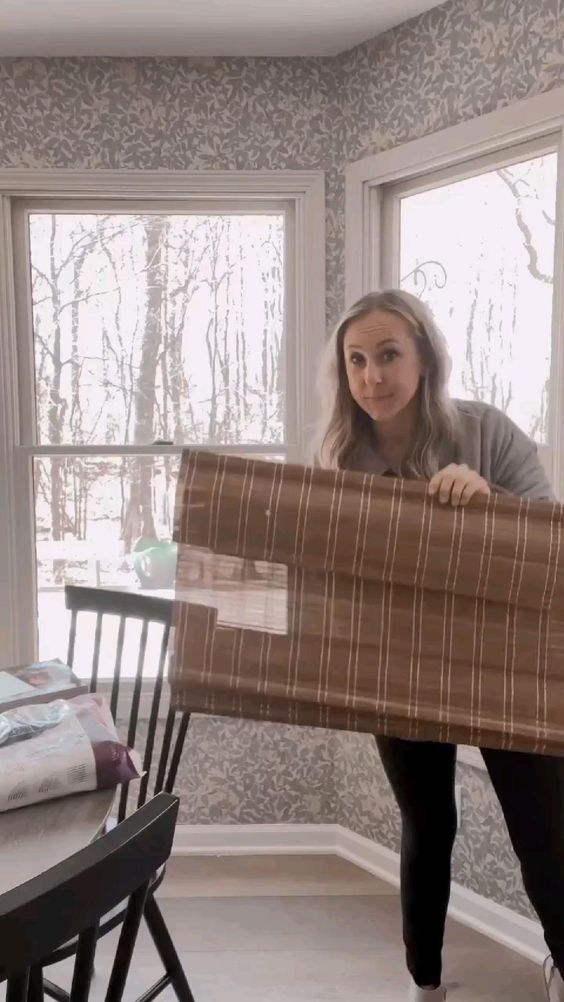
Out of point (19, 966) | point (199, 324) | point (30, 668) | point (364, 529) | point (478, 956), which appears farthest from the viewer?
point (199, 324)

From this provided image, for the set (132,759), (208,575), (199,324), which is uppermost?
(199,324)

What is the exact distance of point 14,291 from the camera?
8.06 feet

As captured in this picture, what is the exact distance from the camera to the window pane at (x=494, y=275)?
206 cm

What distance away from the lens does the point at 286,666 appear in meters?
1.18

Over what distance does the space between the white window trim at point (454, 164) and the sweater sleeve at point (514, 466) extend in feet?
1.84

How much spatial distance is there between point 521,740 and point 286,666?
359mm

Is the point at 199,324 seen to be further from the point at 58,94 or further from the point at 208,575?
the point at 208,575

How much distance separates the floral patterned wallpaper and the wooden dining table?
1.34 m

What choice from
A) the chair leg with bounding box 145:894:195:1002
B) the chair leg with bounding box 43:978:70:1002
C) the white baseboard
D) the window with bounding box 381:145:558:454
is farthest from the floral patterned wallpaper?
the chair leg with bounding box 43:978:70:1002

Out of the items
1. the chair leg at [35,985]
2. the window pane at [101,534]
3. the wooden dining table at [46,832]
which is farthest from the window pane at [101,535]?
the chair leg at [35,985]

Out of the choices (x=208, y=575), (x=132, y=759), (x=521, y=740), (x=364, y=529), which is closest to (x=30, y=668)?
(x=132, y=759)

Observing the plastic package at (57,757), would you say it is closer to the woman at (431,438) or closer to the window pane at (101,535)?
the woman at (431,438)

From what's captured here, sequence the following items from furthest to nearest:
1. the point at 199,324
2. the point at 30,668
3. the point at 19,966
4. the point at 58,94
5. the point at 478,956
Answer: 1. the point at 199,324
2. the point at 58,94
3. the point at 478,956
4. the point at 30,668
5. the point at 19,966

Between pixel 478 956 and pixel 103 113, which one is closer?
pixel 478 956
